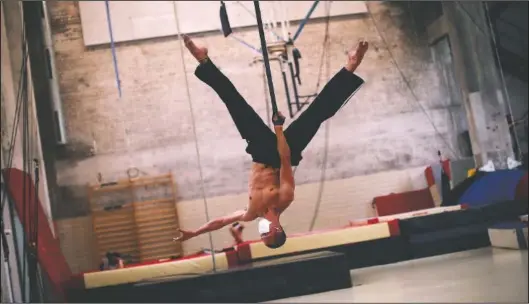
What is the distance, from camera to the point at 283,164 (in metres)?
2.61

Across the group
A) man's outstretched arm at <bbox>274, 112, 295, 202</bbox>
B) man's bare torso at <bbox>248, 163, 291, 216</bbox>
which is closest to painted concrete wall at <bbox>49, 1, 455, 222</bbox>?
man's bare torso at <bbox>248, 163, 291, 216</bbox>

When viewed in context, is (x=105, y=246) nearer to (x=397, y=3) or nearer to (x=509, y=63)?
(x=397, y=3)

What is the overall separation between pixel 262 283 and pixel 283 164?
2.48 m

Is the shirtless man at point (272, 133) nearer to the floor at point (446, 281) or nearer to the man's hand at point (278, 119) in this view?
the man's hand at point (278, 119)

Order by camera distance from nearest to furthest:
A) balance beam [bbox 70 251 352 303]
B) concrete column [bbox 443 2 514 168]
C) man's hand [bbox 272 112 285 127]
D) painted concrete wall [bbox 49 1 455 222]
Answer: man's hand [bbox 272 112 285 127] < balance beam [bbox 70 251 352 303] < painted concrete wall [bbox 49 1 455 222] < concrete column [bbox 443 2 514 168]

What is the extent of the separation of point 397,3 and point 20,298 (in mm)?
5618

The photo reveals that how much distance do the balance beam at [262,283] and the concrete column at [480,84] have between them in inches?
119

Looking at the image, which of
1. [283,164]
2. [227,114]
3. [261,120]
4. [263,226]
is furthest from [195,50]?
[227,114]

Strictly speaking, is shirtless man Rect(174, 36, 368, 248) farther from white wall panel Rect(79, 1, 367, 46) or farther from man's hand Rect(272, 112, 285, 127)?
white wall panel Rect(79, 1, 367, 46)

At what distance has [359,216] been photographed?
6.56m

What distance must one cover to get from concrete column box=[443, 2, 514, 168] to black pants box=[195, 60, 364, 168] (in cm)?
487

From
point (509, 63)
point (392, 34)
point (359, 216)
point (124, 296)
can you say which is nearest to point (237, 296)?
point (124, 296)

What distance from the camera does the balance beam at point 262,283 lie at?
4750 millimetres

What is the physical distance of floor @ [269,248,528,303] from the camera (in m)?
3.54
